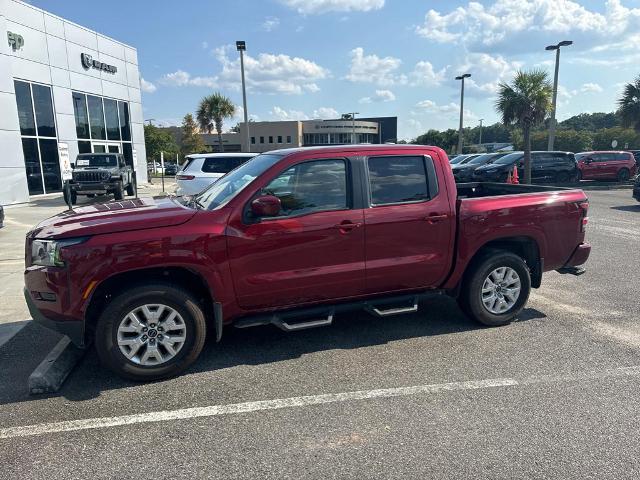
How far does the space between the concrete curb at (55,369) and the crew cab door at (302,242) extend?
155 centimetres

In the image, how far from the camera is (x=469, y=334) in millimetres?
4859

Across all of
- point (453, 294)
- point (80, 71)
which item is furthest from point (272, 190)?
point (80, 71)

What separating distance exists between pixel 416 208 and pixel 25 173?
18479mm

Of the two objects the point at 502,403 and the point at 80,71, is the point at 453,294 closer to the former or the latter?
the point at 502,403

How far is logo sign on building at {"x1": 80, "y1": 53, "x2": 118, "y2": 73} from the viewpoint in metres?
22.7

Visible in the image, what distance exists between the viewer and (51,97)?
67.1 ft

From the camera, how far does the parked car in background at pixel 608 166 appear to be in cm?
2353

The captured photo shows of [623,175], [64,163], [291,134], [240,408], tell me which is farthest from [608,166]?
[291,134]

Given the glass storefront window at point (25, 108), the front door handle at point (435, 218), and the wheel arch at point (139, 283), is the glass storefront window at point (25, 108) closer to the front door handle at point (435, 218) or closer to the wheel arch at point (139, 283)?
the wheel arch at point (139, 283)

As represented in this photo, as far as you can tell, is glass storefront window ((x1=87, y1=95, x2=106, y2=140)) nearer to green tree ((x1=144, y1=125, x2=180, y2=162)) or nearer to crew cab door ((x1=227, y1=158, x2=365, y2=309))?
crew cab door ((x1=227, y1=158, x2=365, y2=309))

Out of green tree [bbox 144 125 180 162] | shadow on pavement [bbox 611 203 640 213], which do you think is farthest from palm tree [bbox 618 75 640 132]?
green tree [bbox 144 125 180 162]

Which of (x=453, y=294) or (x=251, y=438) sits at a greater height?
(x=453, y=294)

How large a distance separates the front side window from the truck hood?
0.79 metres

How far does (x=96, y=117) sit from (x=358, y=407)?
2487cm
